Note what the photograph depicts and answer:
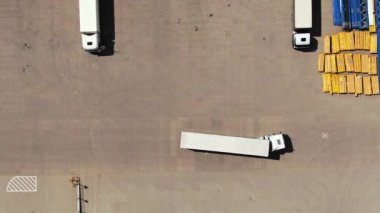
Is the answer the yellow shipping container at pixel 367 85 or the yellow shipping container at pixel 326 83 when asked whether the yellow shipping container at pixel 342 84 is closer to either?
the yellow shipping container at pixel 326 83

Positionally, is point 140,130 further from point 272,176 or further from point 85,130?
point 272,176

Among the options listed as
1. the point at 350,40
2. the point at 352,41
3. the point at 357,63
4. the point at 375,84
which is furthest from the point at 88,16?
the point at 375,84

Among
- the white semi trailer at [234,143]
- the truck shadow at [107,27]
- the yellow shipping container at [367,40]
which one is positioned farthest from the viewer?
the truck shadow at [107,27]

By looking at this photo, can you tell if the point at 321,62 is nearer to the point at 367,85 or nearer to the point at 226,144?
the point at 367,85

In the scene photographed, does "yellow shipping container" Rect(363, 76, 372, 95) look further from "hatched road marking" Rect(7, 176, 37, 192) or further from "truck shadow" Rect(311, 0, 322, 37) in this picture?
"hatched road marking" Rect(7, 176, 37, 192)

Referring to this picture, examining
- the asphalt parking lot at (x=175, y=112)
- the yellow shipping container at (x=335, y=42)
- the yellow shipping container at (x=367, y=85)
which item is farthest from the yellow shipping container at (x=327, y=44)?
the yellow shipping container at (x=367, y=85)
